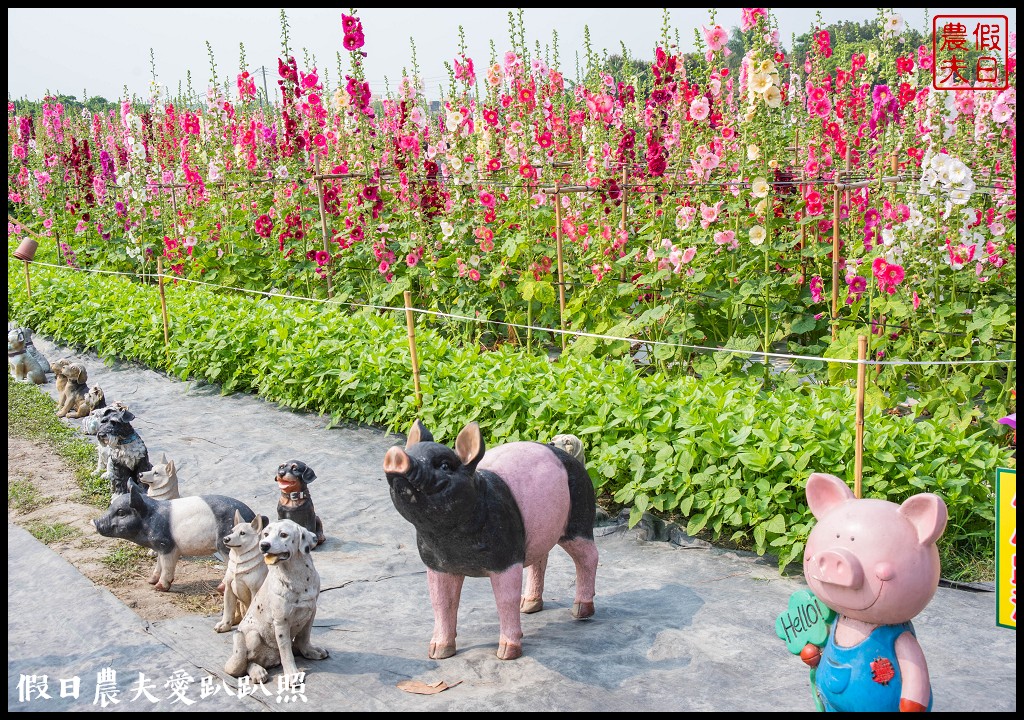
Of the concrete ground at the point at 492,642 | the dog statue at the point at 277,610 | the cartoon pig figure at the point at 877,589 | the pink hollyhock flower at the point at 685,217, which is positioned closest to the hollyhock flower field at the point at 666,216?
the pink hollyhock flower at the point at 685,217

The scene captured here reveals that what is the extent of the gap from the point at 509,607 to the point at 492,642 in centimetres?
32

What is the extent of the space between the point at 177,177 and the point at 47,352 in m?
3.34

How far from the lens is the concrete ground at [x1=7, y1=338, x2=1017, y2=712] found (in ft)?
10.7

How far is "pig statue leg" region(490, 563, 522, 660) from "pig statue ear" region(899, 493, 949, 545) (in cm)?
139

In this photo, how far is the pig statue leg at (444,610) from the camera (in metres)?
3.59

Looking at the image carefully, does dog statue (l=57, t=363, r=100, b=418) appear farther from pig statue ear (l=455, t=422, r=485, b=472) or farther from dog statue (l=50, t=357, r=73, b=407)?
pig statue ear (l=455, t=422, r=485, b=472)

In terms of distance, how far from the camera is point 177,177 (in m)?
12.2

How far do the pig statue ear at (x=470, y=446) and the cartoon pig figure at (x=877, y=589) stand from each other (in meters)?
1.11

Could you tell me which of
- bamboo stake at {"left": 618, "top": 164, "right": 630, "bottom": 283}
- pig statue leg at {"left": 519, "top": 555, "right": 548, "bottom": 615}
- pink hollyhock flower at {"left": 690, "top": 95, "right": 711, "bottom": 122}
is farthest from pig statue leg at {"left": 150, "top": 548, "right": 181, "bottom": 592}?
pink hollyhock flower at {"left": 690, "top": 95, "right": 711, "bottom": 122}

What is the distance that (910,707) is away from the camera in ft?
8.91

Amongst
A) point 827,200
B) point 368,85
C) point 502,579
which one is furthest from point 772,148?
point 502,579

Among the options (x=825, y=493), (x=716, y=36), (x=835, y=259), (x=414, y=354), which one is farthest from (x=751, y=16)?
(x=825, y=493)

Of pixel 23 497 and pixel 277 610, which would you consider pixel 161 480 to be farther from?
pixel 277 610

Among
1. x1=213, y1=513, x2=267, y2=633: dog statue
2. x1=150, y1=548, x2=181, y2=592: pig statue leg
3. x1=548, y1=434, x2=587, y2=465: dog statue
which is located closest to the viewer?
x1=213, y1=513, x2=267, y2=633: dog statue
